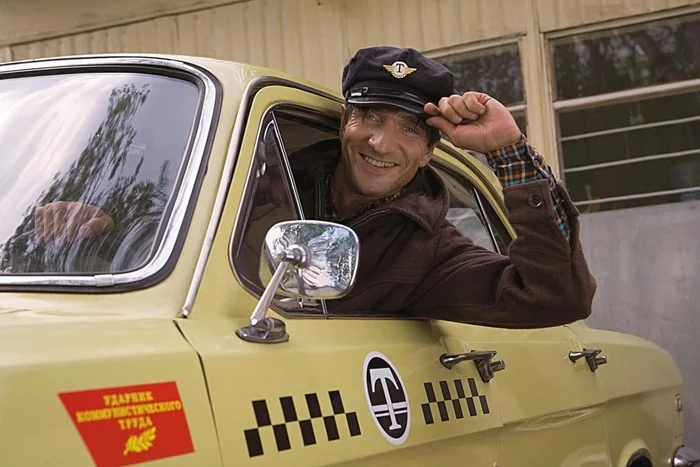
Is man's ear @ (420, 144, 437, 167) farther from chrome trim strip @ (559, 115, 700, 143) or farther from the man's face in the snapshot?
chrome trim strip @ (559, 115, 700, 143)

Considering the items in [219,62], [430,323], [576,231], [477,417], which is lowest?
[477,417]

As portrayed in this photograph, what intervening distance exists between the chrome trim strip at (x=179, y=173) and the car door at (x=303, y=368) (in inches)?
3.5

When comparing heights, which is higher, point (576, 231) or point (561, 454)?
point (576, 231)

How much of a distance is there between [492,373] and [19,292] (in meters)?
1.44

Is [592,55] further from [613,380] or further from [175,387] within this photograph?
[175,387]

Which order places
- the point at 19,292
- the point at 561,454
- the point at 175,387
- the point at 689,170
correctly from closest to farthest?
the point at 175,387 < the point at 19,292 < the point at 561,454 < the point at 689,170

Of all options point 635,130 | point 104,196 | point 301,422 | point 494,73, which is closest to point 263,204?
point 104,196

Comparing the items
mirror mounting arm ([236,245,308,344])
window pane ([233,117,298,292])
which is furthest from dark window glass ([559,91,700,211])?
mirror mounting arm ([236,245,308,344])

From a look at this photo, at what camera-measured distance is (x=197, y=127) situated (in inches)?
97.7

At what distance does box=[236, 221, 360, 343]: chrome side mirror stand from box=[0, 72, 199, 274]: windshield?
26 cm

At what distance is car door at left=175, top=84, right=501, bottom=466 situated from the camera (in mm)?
2082

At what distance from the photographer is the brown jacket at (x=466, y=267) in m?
2.91

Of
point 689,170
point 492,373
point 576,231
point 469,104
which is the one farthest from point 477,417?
point 689,170

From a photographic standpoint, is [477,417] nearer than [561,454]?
Yes
